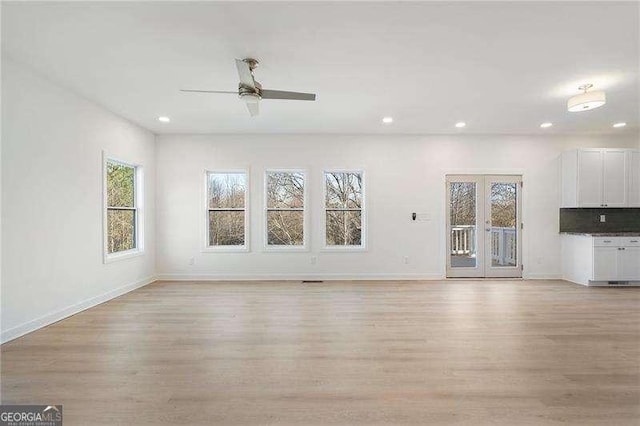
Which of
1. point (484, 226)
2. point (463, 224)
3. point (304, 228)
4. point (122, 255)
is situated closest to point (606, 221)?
point (484, 226)

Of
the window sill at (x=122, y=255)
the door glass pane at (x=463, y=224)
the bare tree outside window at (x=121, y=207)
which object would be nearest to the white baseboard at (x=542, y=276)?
the door glass pane at (x=463, y=224)

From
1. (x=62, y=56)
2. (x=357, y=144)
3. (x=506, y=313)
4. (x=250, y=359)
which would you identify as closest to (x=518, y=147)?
(x=357, y=144)

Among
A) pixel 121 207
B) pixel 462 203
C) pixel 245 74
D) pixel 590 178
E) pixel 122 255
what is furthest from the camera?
pixel 462 203

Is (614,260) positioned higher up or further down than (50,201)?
further down

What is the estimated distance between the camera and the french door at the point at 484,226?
601 cm

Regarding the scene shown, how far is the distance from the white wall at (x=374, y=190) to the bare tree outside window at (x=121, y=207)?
21.8 inches

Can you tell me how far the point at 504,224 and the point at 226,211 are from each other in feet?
17.9

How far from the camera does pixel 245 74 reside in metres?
2.84

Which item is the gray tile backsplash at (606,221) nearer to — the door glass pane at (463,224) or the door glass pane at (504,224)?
the door glass pane at (504,224)

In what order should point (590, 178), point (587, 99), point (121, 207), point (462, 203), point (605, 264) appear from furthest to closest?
1. point (462, 203)
2. point (590, 178)
3. point (605, 264)
4. point (121, 207)
5. point (587, 99)

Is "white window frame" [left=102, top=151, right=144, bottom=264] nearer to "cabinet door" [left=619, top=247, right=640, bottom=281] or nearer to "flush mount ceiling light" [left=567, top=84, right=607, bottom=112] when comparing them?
"flush mount ceiling light" [left=567, top=84, right=607, bottom=112]

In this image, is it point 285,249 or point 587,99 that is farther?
point 285,249

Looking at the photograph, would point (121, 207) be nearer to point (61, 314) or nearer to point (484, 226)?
point (61, 314)

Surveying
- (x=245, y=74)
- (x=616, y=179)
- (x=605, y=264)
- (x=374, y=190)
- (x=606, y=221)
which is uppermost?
(x=245, y=74)
